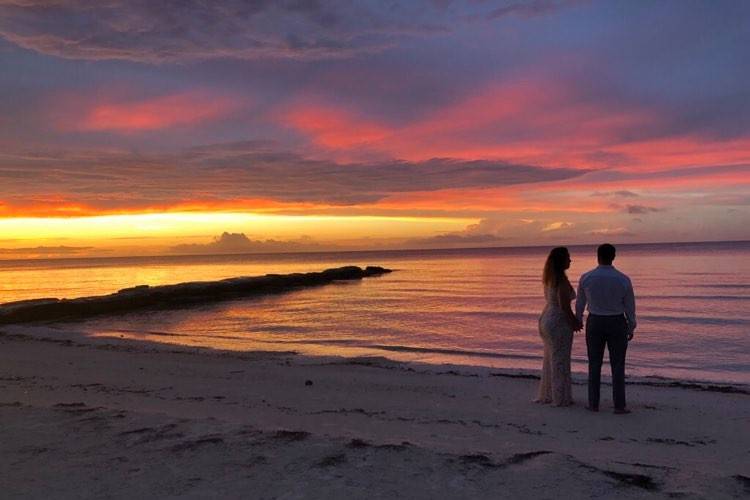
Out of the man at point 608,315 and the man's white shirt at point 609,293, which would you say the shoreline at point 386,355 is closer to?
the man at point 608,315

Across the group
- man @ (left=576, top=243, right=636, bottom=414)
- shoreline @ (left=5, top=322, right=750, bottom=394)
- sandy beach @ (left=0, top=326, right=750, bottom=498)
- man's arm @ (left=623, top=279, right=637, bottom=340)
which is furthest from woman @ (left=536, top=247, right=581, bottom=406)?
shoreline @ (left=5, top=322, right=750, bottom=394)

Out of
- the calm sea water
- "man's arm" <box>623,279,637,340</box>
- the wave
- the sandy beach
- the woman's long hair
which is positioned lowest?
the calm sea water

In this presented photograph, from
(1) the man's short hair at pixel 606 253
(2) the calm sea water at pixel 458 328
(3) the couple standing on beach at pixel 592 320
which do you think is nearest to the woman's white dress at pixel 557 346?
(3) the couple standing on beach at pixel 592 320

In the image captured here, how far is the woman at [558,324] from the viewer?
797 centimetres

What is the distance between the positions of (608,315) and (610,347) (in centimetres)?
47

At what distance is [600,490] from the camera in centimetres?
475

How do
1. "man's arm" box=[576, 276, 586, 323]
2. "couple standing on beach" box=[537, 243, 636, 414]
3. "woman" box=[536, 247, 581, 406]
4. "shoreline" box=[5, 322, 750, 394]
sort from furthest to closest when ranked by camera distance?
"shoreline" box=[5, 322, 750, 394] < "woman" box=[536, 247, 581, 406] < "man's arm" box=[576, 276, 586, 323] < "couple standing on beach" box=[537, 243, 636, 414]

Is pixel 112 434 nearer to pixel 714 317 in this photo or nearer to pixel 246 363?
pixel 246 363

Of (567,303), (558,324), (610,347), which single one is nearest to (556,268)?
(567,303)

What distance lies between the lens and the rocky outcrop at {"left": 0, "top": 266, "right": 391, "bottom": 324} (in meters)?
24.5

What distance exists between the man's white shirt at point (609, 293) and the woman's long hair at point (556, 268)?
310mm

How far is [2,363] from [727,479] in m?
13.1

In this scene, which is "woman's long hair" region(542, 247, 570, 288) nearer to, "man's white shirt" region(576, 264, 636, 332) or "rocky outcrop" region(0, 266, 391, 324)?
"man's white shirt" region(576, 264, 636, 332)

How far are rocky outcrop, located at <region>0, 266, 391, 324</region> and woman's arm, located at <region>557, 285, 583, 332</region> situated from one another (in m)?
21.7
